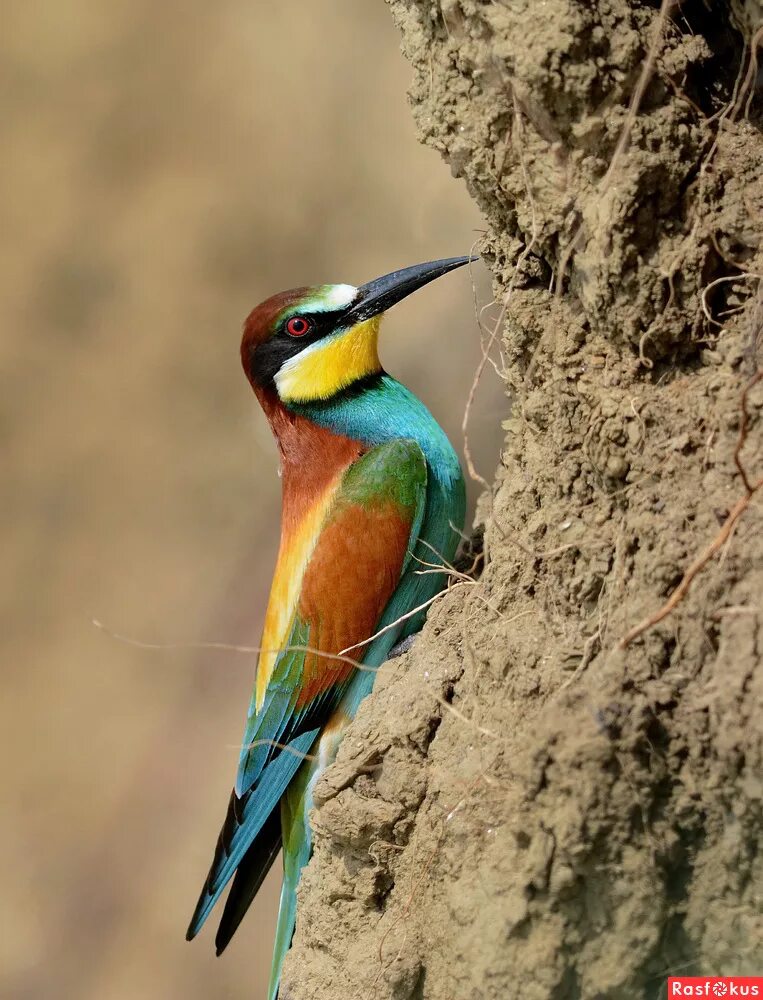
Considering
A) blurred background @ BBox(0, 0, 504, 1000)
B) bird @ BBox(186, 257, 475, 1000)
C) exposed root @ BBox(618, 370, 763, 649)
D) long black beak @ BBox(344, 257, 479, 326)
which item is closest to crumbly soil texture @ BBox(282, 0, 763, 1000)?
Answer: exposed root @ BBox(618, 370, 763, 649)

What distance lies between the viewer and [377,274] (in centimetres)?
550

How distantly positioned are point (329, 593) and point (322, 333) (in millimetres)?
678

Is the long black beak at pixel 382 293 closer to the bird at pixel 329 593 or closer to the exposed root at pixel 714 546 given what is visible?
the bird at pixel 329 593

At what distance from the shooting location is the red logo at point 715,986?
4.28 ft

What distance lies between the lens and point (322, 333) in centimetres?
264

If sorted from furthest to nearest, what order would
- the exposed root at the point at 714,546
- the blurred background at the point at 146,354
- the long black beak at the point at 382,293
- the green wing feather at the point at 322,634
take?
1. the blurred background at the point at 146,354
2. the long black beak at the point at 382,293
3. the green wing feather at the point at 322,634
4. the exposed root at the point at 714,546

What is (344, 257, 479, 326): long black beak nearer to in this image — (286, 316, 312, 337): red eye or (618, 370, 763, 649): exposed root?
(286, 316, 312, 337): red eye

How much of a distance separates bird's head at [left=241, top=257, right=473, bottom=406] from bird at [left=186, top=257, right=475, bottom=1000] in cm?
5

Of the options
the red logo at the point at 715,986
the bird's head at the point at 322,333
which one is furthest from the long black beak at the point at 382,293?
the red logo at the point at 715,986

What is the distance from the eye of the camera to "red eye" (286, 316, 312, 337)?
264 cm

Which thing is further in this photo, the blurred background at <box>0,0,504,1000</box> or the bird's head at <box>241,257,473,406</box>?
the blurred background at <box>0,0,504,1000</box>

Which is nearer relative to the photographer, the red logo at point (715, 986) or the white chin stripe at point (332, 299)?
the red logo at point (715, 986)

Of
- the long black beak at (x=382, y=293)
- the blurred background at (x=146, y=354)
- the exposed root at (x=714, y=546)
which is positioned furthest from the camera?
the blurred background at (x=146, y=354)

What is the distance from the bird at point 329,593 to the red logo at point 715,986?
1035 mm
